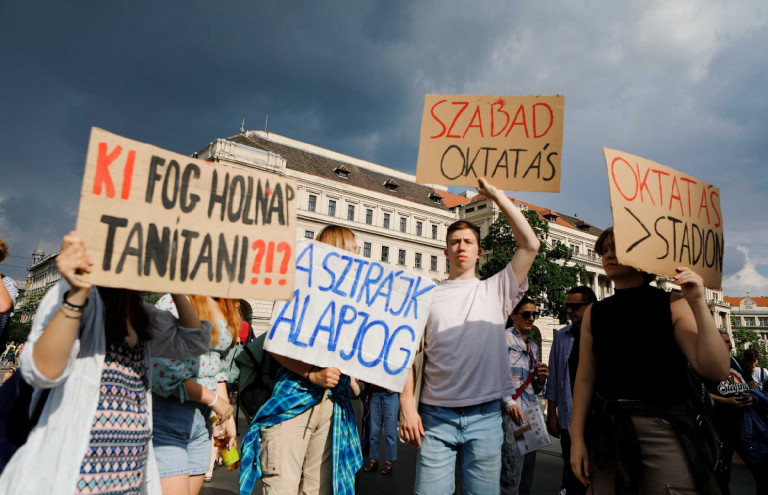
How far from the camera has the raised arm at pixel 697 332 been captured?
204 centimetres

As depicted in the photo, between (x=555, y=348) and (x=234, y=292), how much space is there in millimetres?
3556

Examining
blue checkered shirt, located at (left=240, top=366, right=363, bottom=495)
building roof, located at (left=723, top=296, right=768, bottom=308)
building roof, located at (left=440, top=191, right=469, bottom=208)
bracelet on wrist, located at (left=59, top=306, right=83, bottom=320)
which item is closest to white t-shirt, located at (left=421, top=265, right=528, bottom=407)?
blue checkered shirt, located at (left=240, top=366, right=363, bottom=495)

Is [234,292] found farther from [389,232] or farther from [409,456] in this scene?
[389,232]

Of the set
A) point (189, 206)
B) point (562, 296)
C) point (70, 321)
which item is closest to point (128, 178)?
Answer: point (189, 206)

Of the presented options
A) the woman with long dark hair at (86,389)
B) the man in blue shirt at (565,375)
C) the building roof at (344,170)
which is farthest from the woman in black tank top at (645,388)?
the building roof at (344,170)

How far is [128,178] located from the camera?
1.82 metres

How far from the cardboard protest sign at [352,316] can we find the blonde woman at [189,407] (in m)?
0.44

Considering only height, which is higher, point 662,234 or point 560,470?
point 662,234

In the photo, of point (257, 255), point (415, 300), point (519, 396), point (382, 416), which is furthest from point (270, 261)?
point (382, 416)

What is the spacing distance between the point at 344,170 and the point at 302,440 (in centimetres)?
4019

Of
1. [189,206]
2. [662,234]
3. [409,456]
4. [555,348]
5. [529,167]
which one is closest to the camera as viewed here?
[189,206]

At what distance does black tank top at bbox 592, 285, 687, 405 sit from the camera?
7.17 feet

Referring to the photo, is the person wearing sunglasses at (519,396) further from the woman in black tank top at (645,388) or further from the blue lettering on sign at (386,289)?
the blue lettering on sign at (386,289)

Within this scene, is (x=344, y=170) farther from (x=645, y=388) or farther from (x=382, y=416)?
(x=645, y=388)
